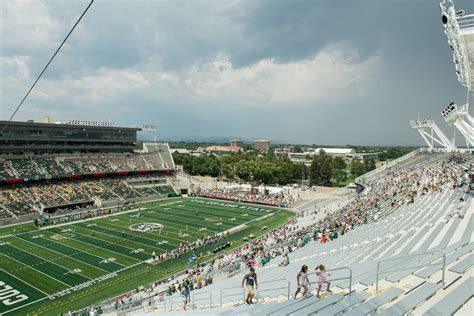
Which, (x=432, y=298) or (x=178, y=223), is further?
(x=178, y=223)

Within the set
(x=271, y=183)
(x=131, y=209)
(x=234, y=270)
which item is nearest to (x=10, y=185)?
(x=131, y=209)

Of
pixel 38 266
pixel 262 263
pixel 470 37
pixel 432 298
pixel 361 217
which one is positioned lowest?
pixel 38 266

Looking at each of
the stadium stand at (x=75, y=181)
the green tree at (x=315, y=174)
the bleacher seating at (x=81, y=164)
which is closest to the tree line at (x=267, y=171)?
the green tree at (x=315, y=174)

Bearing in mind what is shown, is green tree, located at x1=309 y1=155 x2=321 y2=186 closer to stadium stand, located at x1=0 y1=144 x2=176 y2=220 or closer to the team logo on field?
stadium stand, located at x1=0 y1=144 x2=176 y2=220

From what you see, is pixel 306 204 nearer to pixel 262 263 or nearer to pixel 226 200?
pixel 226 200

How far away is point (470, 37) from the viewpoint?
1744 cm

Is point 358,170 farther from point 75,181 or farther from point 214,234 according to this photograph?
point 75,181

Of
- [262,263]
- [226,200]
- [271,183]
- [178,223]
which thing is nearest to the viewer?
[262,263]

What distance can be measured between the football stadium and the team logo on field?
211 millimetres

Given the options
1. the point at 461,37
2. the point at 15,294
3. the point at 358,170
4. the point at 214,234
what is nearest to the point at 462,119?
the point at 461,37

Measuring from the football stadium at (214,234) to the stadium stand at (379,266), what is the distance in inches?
2.5

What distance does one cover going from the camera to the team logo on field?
112ft

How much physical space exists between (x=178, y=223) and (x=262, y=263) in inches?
778

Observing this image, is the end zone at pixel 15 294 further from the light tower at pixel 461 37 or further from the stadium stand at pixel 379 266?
the light tower at pixel 461 37
